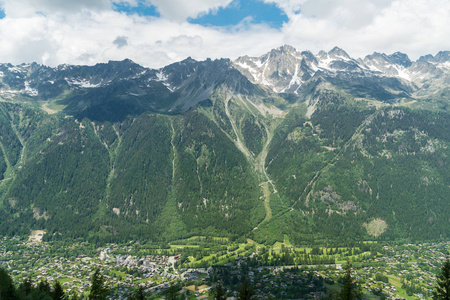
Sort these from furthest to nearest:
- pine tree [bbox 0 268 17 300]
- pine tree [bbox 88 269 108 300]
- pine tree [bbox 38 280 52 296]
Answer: pine tree [bbox 38 280 52 296] → pine tree [bbox 0 268 17 300] → pine tree [bbox 88 269 108 300]

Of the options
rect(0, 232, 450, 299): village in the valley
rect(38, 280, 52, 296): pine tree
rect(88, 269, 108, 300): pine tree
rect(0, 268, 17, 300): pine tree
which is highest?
rect(88, 269, 108, 300): pine tree

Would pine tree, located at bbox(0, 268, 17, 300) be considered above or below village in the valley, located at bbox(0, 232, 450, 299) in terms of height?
above

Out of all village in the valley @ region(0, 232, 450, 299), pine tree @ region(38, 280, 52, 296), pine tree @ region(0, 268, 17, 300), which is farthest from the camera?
village in the valley @ region(0, 232, 450, 299)

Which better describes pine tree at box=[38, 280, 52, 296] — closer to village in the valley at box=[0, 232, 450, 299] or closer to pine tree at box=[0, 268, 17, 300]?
pine tree at box=[0, 268, 17, 300]

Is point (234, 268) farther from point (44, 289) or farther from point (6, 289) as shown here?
point (6, 289)

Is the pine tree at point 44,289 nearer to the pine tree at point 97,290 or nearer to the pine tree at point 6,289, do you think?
the pine tree at point 6,289

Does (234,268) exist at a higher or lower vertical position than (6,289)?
lower

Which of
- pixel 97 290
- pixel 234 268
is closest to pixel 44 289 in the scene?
pixel 97 290

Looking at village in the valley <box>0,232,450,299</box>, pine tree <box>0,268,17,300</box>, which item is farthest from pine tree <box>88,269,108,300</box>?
village in the valley <box>0,232,450,299</box>

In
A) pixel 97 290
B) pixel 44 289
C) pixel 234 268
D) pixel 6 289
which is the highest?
pixel 97 290
